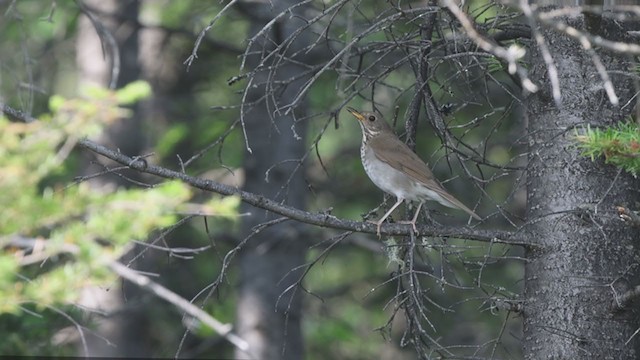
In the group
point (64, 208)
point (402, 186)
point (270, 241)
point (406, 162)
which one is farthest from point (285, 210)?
point (270, 241)

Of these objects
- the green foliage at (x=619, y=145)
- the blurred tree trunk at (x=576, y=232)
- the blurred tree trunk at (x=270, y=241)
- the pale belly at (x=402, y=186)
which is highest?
the green foliage at (x=619, y=145)

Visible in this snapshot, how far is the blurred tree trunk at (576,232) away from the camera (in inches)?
196

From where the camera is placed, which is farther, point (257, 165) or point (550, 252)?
point (257, 165)

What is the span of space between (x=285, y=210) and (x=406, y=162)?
7.41 ft

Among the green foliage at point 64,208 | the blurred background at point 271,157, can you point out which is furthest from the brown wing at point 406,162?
the green foliage at point 64,208

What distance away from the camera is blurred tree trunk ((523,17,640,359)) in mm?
4988

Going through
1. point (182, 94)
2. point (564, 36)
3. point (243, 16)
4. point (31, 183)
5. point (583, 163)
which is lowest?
point (182, 94)

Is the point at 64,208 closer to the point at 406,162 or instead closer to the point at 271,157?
the point at 406,162

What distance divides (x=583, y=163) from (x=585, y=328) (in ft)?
2.77

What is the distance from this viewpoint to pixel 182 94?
47.9 ft

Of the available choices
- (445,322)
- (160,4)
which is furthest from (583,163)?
(160,4)

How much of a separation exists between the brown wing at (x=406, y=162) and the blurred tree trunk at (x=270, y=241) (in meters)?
2.58

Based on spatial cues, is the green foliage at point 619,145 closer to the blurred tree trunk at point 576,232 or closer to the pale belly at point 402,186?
the blurred tree trunk at point 576,232

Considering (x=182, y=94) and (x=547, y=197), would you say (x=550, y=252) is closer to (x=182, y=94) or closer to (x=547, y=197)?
(x=547, y=197)
